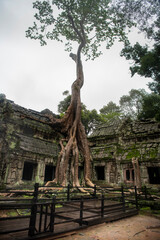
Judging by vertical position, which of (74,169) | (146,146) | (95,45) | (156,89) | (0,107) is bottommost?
(74,169)

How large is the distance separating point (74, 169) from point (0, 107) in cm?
671

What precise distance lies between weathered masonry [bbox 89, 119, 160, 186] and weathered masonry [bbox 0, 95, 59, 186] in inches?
180

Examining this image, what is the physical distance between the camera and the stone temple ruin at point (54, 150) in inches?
388

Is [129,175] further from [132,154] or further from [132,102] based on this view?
[132,102]

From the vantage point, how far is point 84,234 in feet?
11.4

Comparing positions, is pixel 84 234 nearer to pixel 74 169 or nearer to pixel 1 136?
pixel 74 169

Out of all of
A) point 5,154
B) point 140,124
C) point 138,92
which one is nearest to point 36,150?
point 5,154

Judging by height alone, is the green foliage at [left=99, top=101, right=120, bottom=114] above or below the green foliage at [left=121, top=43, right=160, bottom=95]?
above

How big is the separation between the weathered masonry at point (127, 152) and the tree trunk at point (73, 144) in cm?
299

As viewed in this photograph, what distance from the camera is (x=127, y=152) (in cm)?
1301

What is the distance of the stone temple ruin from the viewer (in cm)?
984

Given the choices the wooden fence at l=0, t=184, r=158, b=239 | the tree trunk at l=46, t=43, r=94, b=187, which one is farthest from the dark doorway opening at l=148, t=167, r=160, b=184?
the tree trunk at l=46, t=43, r=94, b=187

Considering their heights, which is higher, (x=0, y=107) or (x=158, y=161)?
(x=0, y=107)

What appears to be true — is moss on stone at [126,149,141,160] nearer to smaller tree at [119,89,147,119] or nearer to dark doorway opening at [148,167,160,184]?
dark doorway opening at [148,167,160,184]
